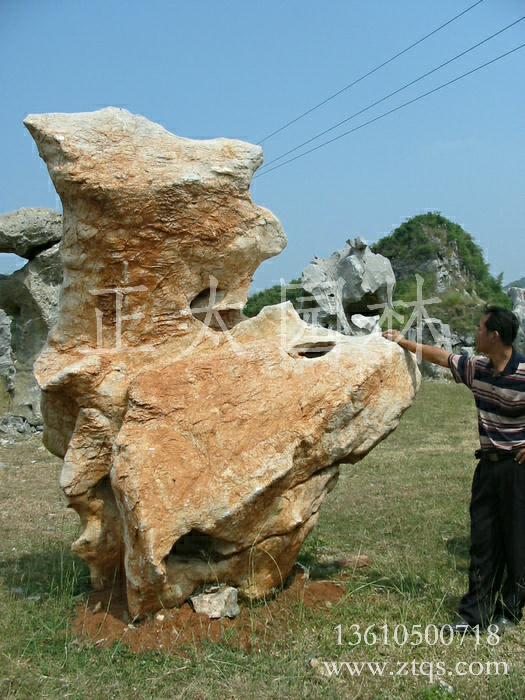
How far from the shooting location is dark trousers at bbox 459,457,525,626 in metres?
3.75

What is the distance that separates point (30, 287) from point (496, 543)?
27.0ft

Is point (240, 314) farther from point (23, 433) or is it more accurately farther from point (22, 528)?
point (23, 433)

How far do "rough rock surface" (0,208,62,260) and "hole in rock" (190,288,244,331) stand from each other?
6.30 m

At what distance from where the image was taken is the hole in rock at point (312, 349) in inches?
169

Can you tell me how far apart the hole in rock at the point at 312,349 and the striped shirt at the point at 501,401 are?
35.4 inches

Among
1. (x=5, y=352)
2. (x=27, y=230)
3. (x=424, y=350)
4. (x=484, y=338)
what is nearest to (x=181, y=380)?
(x=424, y=350)

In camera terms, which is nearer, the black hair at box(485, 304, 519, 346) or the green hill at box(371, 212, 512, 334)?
the black hair at box(485, 304, 519, 346)

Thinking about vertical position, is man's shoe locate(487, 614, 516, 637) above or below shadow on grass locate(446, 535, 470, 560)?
above

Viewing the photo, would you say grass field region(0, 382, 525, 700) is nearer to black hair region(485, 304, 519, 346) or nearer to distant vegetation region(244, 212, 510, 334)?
black hair region(485, 304, 519, 346)

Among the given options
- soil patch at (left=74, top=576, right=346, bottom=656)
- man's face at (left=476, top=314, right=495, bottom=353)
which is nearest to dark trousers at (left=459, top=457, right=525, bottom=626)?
man's face at (left=476, top=314, right=495, bottom=353)

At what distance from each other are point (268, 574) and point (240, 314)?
1.76 meters

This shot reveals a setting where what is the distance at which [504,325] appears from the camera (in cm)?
381

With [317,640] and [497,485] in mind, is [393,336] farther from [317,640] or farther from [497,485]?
[317,640]

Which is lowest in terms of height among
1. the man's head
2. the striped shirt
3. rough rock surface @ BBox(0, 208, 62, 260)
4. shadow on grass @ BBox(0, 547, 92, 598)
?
shadow on grass @ BBox(0, 547, 92, 598)
